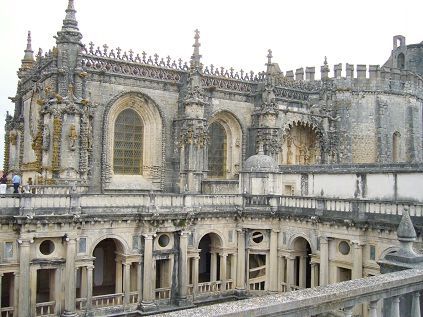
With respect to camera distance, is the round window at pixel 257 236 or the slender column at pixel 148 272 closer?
the slender column at pixel 148 272

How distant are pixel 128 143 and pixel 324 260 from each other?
1373 cm

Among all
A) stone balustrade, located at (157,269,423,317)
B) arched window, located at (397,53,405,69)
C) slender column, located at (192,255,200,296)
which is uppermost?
arched window, located at (397,53,405,69)

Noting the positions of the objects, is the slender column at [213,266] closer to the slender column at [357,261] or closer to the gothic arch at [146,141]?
the gothic arch at [146,141]

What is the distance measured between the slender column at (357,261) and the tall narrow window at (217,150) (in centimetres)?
1313

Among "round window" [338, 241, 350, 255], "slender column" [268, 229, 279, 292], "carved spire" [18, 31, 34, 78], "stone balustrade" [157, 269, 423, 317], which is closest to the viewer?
"stone balustrade" [157, 269, 423, 317]

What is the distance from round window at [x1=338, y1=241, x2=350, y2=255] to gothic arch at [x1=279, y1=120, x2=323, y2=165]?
11839 mm

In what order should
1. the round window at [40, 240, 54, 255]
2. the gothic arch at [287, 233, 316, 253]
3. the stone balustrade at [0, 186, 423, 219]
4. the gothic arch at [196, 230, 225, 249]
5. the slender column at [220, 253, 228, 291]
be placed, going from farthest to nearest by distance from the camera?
the slender column at [220, 253, 228, 291]
the gothic arch at [196, 230, 225, 249]
the gothic arch at [287, 233, 316, 253]
the round window at [40, 240, 54, 255]
the stone balustrade at [0, 186, 423, 219]

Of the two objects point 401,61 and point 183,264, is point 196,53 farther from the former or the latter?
point 401,61

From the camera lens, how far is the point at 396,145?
40344 millimetres

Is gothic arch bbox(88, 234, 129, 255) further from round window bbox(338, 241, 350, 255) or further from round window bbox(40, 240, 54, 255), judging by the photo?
round window bbox(338, 241, 350, 255)

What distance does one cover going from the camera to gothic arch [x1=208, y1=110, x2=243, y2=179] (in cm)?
3400

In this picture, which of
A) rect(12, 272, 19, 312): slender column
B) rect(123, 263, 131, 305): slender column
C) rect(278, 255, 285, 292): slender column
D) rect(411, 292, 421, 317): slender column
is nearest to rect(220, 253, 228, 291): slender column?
rect(278, 255, 285, 292): slender column

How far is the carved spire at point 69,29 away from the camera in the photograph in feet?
86.8

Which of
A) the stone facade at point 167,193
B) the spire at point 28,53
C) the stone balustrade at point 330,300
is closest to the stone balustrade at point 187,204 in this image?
the stone facade at point 167,193
